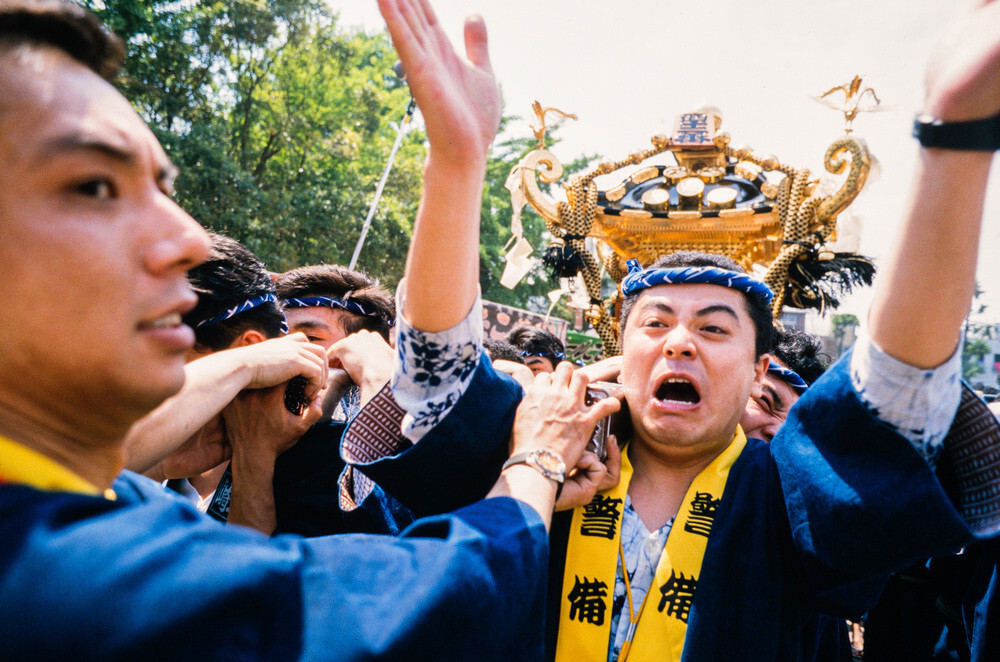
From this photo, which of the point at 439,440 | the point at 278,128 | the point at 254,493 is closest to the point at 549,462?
the point at 439,440

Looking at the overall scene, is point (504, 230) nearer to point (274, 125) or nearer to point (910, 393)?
point (274, 125)

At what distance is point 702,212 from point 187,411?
3.81 m

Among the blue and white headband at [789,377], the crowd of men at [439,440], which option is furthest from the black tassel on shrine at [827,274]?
the crowd of men at [439,440]

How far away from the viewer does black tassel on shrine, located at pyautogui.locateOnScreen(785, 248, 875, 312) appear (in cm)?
400

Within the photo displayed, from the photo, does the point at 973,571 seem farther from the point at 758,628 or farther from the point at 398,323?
the point at 398,323

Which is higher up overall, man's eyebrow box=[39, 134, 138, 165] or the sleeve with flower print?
man's eyebrow box=[39, 134, 138, 165]

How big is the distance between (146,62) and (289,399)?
1124 centimetres

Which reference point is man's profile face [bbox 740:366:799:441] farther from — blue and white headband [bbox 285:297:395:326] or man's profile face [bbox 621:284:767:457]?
blue and white headband [bbox 285:297:395:326]

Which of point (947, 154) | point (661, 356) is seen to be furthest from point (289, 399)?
point (947, 154)

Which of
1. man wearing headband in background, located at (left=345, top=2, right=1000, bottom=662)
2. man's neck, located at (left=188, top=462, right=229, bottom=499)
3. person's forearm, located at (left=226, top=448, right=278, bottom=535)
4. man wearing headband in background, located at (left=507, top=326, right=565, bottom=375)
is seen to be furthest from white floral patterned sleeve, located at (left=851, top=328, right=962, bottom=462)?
man wearing headband in background, located at (left=507, top=326, right=565, bottom=375)

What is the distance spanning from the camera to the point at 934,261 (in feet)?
3.19

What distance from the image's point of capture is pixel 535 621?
1.16 m

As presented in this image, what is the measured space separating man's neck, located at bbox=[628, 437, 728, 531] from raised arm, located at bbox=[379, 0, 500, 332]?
0.80m

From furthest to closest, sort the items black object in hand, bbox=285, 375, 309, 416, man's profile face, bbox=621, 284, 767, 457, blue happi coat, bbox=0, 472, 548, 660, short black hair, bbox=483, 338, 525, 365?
1. short black hair, bbox=483, 338, 525, 365
2. black object in hand, bbox=285, 375, 309, 416
3. man's profile face, bbox=621, 284, 767, 457
4. blue happi coat, bbox=0, 472, 548, 660
